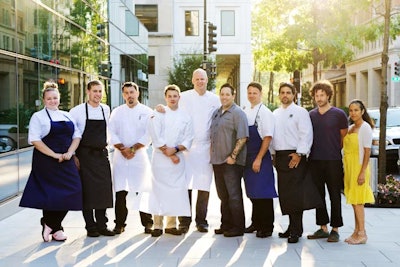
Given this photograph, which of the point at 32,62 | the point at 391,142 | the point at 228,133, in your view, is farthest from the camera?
the point at 391,142

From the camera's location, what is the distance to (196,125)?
916 centimetres

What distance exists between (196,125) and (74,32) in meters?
10.1

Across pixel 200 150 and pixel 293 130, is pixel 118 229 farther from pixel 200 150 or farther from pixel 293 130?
pixel 293 130

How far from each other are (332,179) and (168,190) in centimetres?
215

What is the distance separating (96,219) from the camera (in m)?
8.81

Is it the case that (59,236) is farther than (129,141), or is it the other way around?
(129,141)

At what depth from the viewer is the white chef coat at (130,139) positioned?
Result: 8.88m

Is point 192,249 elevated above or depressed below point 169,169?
below

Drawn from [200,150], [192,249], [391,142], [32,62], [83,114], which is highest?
[32,62]

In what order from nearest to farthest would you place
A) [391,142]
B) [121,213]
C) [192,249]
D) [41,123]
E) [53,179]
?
[192,249] < [41,123] < [53,179] < [121,213] < [391,142]

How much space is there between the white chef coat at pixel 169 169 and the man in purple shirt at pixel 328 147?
5.55 feet

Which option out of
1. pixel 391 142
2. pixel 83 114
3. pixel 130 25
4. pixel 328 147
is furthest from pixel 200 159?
pixel 130 25

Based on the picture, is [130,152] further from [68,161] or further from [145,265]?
[145,265]

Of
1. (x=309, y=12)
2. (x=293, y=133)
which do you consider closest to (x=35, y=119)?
(x=293, y=133)
